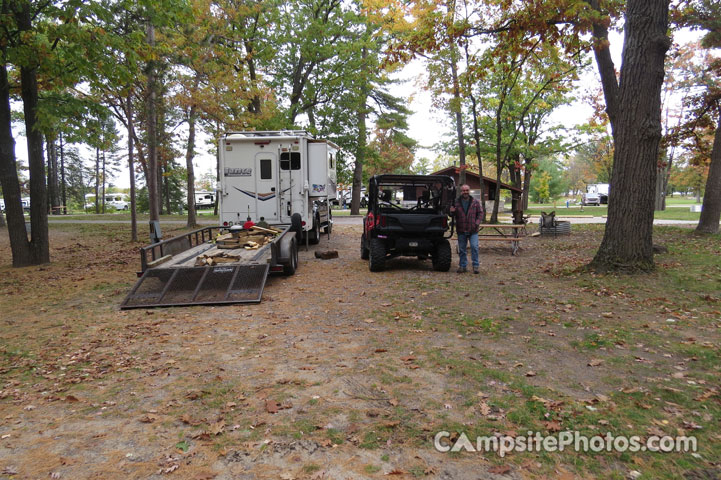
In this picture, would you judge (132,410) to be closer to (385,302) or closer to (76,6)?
(385,302)

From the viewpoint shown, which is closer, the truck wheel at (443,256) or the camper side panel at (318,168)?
the truck wheel at (443,256)

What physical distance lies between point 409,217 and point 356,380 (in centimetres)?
605

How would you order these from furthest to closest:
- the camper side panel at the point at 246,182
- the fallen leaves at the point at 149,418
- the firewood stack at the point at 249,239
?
1. the camper side panel at the point at 246,182
2. the firewood stack at the point at 249,239
3. the fallen leaves at the point at 149,418

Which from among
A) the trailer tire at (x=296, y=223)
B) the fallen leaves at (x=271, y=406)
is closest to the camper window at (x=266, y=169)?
the trailer tire at (x=296, y=223)

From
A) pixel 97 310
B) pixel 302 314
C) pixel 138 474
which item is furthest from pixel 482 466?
pixel 97 310

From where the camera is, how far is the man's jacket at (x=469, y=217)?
31.9 ft

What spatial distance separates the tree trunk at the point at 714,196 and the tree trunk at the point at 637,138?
7.87 metres

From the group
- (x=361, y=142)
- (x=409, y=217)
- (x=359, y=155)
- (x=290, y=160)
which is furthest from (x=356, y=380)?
(x=359, y=155)

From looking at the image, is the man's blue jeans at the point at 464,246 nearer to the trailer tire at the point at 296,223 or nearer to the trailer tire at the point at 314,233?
the trailer tire at the point at 296,223

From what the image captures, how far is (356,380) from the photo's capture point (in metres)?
4.18

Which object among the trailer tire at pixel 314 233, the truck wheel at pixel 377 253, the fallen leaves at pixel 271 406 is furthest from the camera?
the trailer tire at pixel 314 233

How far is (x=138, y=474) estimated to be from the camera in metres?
2.79

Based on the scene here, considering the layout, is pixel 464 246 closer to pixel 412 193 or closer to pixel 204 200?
pixel 412 193

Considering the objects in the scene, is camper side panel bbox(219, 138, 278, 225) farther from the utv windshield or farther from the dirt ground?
the dirt ground
